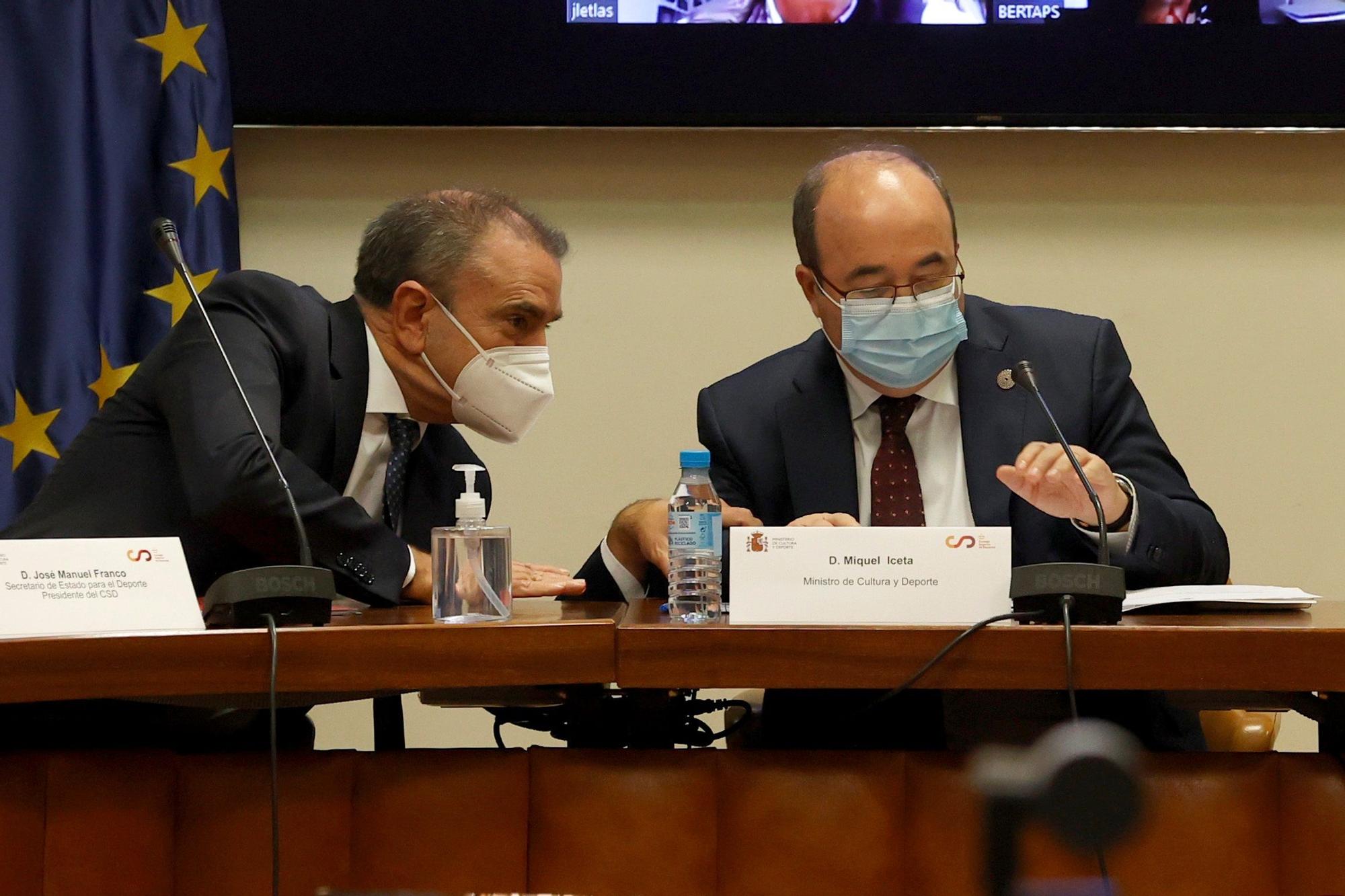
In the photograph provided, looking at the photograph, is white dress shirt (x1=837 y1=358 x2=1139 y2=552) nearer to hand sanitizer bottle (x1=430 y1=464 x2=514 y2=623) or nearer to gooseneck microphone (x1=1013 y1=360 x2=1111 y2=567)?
gooseneck microphone (x1=1013 y1=360 x2=1111 y2=567)

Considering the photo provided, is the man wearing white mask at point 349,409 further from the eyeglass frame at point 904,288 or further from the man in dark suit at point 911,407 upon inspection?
the eyeglass frame at point 904,288

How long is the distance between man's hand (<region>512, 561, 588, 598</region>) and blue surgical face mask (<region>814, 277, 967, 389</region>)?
23.3 inches

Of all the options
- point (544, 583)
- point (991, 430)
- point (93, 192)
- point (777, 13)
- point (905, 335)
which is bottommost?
point (544, 583)

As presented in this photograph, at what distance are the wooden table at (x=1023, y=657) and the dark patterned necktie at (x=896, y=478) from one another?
0.81 meters

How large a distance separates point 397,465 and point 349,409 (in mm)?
151

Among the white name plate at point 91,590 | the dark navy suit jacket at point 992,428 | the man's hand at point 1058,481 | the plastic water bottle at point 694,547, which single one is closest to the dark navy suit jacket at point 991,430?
the dark navy suit jacket at point 992,428

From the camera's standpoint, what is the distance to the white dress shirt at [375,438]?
2.20 metres

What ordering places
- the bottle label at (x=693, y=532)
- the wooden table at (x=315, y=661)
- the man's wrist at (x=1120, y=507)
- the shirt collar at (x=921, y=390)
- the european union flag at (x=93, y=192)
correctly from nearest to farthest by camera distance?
the wooden table at (x=315, y=661) < the bottle label at (x=693, y=532) < the man's wrist at (x=1120, y=507) < the shirt collar at (x=921, y=390) < the european union flag at (x=93, y=192)

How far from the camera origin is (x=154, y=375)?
6.85 feet

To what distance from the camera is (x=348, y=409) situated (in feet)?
7.03

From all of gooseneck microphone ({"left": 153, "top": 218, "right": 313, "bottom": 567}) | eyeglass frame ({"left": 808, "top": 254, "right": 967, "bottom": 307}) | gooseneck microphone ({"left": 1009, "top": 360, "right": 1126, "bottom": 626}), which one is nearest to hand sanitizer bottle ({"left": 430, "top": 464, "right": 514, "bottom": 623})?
gooseneck microphone ({"left": 153, "top": 218, "right": 313, "bottom": 567})

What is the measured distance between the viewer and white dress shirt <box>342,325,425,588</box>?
220cm

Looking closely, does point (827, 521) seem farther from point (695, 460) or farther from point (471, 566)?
point (471, 566)

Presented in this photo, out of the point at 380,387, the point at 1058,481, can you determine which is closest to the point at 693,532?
the point at 1058,481
